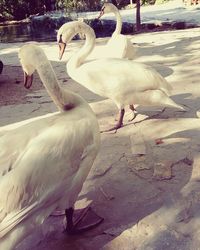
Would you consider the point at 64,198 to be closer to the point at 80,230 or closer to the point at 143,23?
the point at 80,230

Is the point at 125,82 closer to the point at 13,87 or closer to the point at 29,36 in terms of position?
the point at 13,87

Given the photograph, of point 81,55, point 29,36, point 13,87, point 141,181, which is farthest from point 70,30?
point 29,36

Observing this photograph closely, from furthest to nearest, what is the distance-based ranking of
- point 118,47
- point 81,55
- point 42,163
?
point 118,47
point 81,55
point 42,163

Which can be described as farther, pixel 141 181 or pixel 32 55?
pixel 141 181

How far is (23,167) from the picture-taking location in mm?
2113

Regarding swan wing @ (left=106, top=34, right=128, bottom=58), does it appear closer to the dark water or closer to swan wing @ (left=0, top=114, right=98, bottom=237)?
swan wing @ (left=0, top=114, right=98, bottom=237)

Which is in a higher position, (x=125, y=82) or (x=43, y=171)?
(x=43, y=171)

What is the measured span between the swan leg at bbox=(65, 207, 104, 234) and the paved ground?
5 cm

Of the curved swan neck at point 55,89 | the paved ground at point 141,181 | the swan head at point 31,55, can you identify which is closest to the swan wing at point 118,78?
the paved ground at point 141,181

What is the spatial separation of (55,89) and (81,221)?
0.90 metres

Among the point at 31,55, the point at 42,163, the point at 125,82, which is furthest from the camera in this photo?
the point at 125,82

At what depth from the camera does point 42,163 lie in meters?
2.17

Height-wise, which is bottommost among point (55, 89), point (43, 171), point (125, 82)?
point (125, 82)

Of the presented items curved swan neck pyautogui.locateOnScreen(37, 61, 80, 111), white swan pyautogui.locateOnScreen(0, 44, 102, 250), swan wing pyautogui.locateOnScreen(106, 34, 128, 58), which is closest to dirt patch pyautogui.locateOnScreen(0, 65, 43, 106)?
swan wing pyautogui.locateOnScreen(106, 34, 128, 58)
